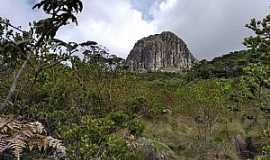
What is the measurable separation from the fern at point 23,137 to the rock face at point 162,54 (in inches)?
4144

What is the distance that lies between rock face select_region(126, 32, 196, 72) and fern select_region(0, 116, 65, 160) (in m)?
105

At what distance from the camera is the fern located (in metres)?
1.68

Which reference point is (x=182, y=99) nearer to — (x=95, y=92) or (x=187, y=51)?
(x=95, y=92)

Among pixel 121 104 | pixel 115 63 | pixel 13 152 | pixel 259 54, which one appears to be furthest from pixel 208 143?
pixel 13 152

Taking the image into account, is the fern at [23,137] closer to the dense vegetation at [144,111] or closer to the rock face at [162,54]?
the dense vegetation at [144,111]

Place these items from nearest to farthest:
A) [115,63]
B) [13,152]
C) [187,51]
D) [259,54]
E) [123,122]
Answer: [13,152], [259,54], [123,122], [115,63], [187,51]

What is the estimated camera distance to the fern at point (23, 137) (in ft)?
5.50

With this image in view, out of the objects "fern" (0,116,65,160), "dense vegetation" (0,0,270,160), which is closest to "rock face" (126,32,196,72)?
"dense vegetation" (0,0,270,160)

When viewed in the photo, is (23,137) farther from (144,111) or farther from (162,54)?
(162,54)

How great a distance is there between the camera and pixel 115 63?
104 feet

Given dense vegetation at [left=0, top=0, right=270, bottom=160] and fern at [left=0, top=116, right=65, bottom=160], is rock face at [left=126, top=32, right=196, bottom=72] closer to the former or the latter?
dense vegetation at [left=0, top=0, right=270, bottom=160]

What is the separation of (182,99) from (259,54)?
50.6 feet

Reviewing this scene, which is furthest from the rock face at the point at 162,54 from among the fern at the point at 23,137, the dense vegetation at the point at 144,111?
the fern at the point at 23,137

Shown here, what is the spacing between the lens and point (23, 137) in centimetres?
177
